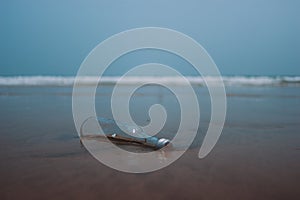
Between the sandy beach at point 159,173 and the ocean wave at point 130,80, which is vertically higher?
the sandy beach at point 159,173

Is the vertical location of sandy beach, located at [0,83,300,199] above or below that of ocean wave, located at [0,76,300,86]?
above

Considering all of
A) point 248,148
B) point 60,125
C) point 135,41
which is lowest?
point 60,125

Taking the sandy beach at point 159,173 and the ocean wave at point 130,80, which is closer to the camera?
the sandy beach at point 159,173

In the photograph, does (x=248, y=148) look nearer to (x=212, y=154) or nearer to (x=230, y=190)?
(x=212, y=154)

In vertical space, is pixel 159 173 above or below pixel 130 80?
above

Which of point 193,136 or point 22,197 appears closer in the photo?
point 22,197

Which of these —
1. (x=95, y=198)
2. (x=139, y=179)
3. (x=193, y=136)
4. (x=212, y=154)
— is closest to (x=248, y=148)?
(x=212, y=154)

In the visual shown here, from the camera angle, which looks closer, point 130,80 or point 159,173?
point 159,173

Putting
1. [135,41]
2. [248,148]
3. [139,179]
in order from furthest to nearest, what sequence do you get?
[135,41] < [248,148] < [139,179]

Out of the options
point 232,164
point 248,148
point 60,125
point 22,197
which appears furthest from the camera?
point 60,125

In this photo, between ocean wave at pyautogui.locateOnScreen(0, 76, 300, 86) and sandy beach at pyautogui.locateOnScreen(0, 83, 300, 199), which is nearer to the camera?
sandy beach at pyautogui.locateOnScreen(0, 83, 300, 199)

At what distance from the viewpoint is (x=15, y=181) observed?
1611mm

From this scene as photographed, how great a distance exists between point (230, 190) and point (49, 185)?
98cm

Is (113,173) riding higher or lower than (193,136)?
higher
